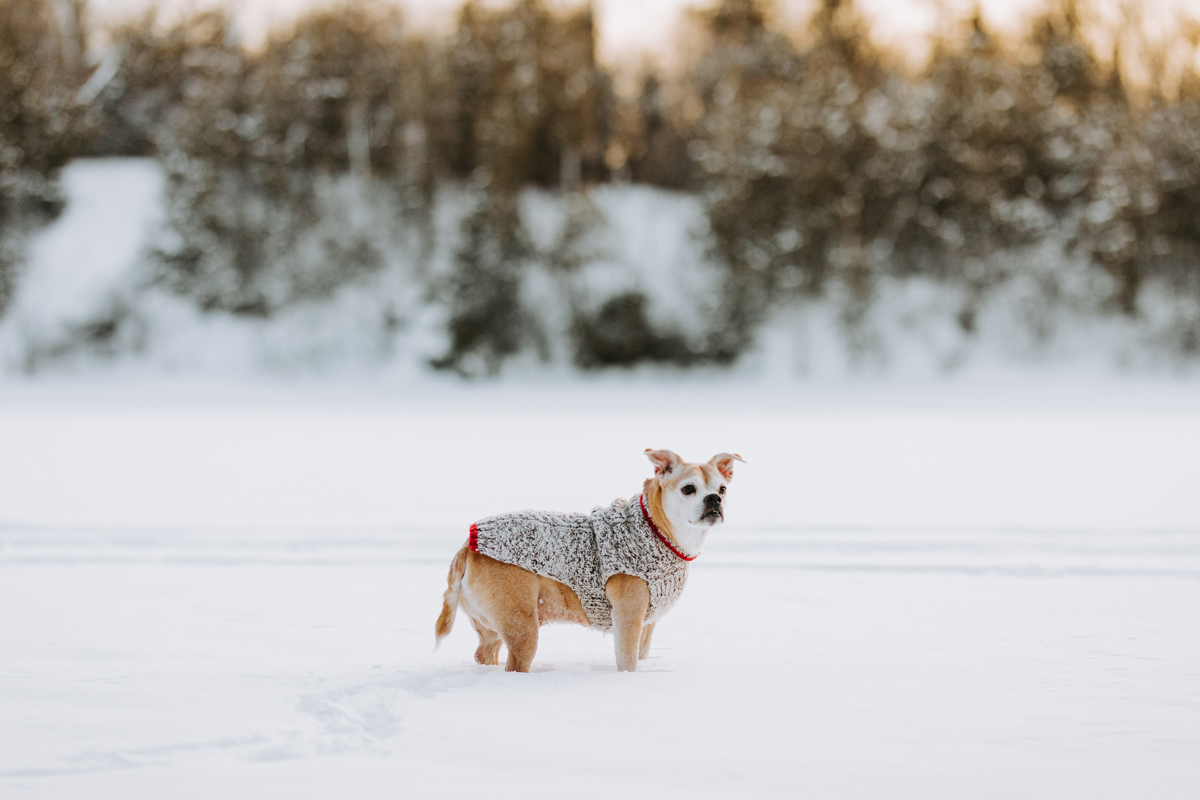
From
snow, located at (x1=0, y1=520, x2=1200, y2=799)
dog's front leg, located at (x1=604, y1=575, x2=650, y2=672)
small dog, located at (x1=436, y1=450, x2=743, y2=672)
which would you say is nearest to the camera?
snow, located at (x1=0, y1=520, x2=1200, y2=799)

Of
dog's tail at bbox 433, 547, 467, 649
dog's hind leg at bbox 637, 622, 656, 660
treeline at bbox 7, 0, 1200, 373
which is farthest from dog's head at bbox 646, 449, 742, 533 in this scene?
treeline at bbox 7, 0, 1200, 373

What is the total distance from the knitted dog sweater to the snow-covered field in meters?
0.35

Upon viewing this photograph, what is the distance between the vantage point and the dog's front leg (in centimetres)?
439

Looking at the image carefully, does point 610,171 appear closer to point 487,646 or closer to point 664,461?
point 664,461

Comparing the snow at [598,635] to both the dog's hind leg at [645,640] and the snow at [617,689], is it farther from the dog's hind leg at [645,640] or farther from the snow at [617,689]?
the dog's hind leg at [645,640]

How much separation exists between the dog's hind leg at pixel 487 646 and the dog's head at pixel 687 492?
90cm

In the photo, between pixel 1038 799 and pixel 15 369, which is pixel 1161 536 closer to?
pixel 1038 799

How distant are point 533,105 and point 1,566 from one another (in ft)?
81.5

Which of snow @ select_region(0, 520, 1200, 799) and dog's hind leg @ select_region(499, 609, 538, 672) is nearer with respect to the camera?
snow @ select_region(0, 520, 1200, 799)

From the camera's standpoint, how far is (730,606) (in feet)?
20.1

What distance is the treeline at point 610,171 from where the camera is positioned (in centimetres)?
2703

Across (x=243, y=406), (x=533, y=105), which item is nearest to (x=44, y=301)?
(x=243, y=406)

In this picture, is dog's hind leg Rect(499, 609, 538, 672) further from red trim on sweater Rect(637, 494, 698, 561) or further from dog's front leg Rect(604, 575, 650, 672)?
red trim on sweater Rect(637, 494, 698, 561)

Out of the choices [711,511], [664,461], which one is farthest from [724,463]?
[711,511]
